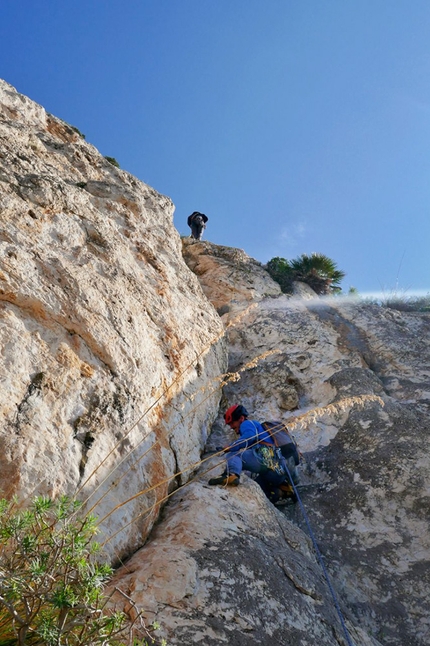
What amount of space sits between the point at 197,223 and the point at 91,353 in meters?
9.94

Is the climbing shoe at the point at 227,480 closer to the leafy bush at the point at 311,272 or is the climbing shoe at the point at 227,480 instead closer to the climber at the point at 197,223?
the leafy bush at the point at 311,272

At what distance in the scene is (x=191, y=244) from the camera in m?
11.9

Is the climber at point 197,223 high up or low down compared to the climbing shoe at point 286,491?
up

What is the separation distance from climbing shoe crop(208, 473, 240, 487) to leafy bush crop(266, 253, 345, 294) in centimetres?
747

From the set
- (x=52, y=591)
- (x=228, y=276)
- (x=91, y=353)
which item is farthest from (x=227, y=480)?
(x=228, y=276)

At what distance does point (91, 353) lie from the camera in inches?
154

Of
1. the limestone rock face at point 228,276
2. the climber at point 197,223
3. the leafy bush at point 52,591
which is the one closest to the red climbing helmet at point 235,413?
the limestone rock face at point 228,276

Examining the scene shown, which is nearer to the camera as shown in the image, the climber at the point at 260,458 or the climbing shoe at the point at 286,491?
the climber at the point at 260,458

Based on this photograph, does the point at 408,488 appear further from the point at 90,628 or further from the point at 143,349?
the point at 90,628

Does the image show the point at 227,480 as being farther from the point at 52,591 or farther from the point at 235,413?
the point at 52,591

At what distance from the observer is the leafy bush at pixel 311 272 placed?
11523 millimetres

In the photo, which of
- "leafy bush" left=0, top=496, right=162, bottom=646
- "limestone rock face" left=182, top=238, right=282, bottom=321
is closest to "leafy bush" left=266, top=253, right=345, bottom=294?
"limestone rock face" left=182, top=238, right=282, bottom=321

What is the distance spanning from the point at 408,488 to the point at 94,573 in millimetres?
3675

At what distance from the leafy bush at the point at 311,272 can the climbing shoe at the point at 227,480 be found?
7474mm
